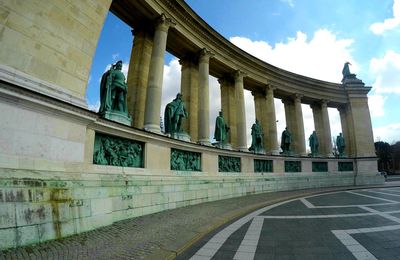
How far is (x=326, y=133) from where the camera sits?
3130cm

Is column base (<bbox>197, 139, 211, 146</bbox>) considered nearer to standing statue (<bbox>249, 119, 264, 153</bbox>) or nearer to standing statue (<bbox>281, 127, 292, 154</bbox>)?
standing statue (<bbox>249, 119, 264, 153</bbox>)

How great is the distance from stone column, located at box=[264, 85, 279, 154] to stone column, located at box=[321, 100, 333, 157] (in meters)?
9.20

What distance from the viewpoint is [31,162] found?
6.43m

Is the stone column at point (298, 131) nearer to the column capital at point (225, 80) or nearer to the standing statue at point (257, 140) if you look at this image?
the standing statue at point (257, 140)

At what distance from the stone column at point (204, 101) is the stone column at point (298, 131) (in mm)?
14378

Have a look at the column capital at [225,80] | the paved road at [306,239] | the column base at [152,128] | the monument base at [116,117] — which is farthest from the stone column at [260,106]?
the monument base at [116,117]

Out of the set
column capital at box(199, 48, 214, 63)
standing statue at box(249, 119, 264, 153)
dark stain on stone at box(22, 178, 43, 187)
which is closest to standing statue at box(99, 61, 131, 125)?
dark stain on stone at box(22, 178, 43, 187)

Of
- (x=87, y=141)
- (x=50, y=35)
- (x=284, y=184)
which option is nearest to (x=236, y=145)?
(x=284, y=184)

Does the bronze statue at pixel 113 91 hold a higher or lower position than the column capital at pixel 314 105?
lower

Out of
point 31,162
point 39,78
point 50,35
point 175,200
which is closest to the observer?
point 31,162

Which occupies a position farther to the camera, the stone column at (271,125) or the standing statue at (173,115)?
the stone column at (271,125)

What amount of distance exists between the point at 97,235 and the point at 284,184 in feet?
66.4

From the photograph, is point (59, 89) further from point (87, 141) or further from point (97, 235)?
point (97, 235)

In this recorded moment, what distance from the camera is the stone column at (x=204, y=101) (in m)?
17.8
